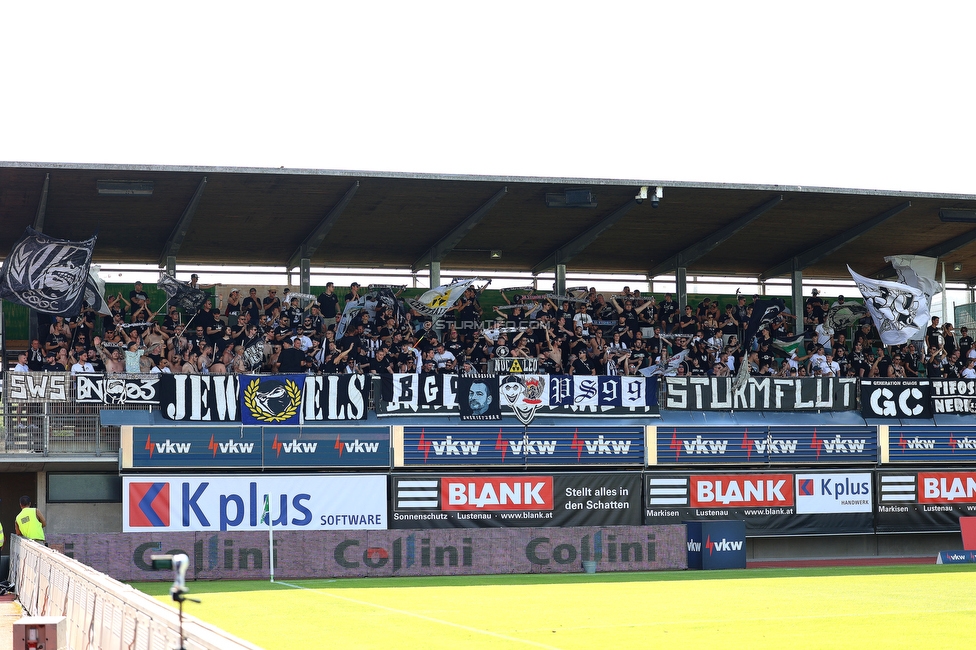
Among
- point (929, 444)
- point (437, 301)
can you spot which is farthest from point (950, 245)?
point (437, 301)

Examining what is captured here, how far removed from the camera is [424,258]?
36906 mm

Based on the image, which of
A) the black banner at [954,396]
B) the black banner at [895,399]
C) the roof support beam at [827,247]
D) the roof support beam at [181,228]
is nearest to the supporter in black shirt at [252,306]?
the roof support beam at [181,228]

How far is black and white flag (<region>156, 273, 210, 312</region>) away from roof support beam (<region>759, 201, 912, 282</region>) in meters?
19.2

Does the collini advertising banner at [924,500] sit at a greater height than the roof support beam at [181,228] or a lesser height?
lesser

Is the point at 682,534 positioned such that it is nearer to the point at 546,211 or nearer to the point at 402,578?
the point at 402,578

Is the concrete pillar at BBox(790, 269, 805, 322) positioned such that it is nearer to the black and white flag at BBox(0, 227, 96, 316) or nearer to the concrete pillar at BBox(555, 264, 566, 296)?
the concrete pillar at BBox(555, 264, 566, 296)

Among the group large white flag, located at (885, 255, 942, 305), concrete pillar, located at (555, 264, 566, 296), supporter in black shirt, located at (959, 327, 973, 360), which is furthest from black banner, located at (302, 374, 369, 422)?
supporter in black shirt, located at (959, 327, 973, 360)

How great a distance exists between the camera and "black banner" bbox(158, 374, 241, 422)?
88.0ft

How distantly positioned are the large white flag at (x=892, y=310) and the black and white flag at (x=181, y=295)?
18.2m

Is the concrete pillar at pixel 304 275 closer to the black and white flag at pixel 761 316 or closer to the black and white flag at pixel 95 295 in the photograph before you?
the black and white flag at pixel 95 295

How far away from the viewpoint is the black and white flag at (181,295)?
3114 centimetres

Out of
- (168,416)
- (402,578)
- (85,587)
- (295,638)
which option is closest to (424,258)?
(168,416)

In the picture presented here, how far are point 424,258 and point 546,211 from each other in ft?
17.9

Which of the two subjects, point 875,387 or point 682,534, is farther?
point 875,387
